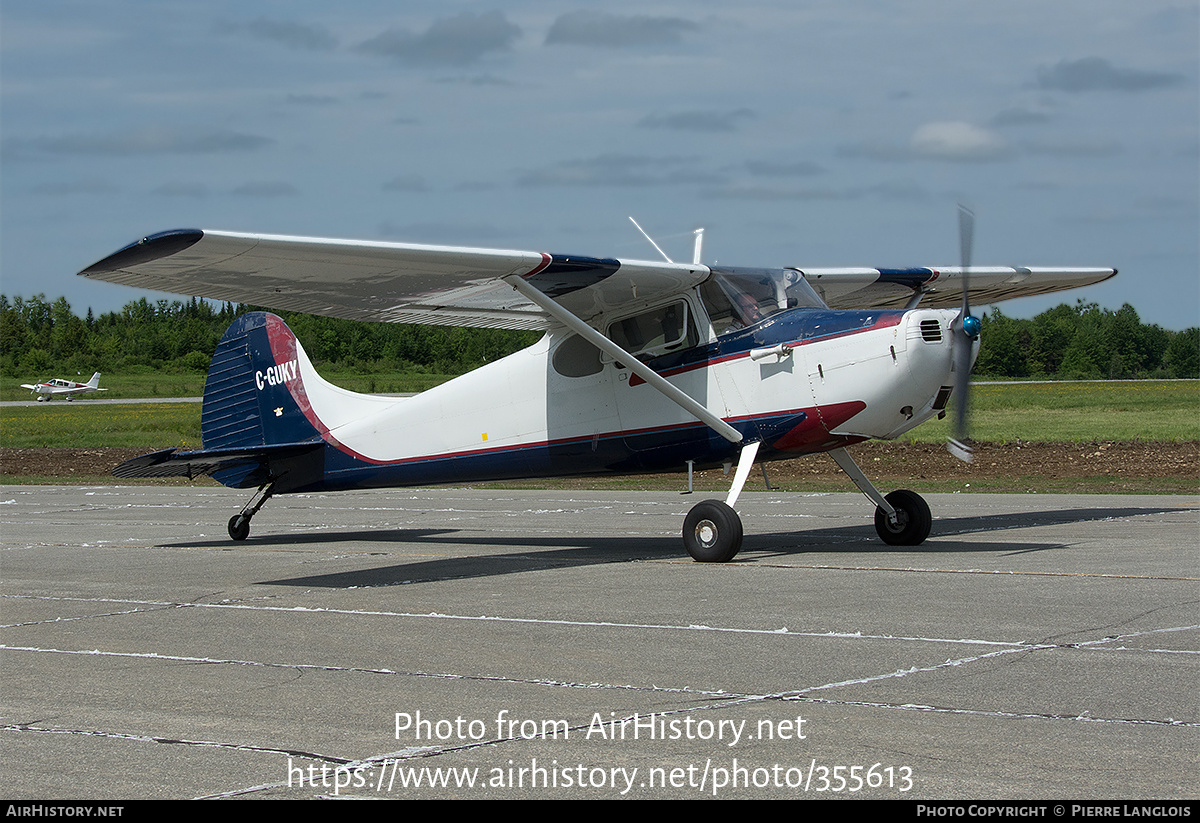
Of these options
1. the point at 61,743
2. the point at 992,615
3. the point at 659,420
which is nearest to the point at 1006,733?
the point at 992,615

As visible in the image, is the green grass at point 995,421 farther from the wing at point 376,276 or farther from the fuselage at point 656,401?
the wing at point 376,276

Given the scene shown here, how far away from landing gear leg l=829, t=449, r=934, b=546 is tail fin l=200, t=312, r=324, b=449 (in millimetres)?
6843

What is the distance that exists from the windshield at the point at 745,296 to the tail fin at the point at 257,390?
5784 mm

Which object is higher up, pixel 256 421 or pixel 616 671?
pixel 256 421

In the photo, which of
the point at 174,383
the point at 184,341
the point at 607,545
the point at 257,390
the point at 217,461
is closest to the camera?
the point at 607,545

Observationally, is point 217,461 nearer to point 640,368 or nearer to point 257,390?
point 257,390

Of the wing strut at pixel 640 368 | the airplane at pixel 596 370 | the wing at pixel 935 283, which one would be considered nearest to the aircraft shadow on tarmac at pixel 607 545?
the airplane at pixel 596 370

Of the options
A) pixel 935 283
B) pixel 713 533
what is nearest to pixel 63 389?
pixel 935 283

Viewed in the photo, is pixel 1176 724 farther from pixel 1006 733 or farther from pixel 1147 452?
pixel 1147 452

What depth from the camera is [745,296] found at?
42.4 feet

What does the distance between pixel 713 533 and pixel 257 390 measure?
7420 mm

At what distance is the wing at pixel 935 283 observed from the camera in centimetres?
1521

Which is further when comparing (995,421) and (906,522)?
(995,421)

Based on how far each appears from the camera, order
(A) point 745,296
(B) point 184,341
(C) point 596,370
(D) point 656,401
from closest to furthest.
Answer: (A) point 745,296
(D) point 656,401
(C) point 596,370
(B) point 184,341
